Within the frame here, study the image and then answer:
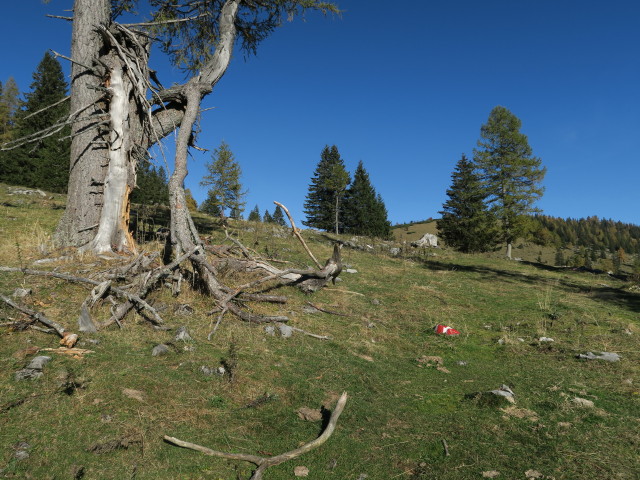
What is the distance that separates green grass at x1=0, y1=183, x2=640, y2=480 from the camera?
2852 mm

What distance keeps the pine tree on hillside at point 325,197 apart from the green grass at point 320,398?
41.3 m

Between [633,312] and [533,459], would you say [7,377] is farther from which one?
[633,312]

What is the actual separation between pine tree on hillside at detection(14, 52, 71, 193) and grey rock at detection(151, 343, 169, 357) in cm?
2432

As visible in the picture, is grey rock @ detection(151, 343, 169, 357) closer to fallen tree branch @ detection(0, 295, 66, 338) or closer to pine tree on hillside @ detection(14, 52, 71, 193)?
fallen tree branch @ detection(0, 295, 66, 338)

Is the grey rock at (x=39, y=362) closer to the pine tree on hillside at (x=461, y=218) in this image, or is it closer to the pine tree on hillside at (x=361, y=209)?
the pine tree on hillside at (x=461, y=218)

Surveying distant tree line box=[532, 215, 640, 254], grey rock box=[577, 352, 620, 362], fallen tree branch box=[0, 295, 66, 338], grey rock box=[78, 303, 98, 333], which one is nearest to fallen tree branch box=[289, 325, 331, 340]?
grey rock box=[78, 303, 98, 333]

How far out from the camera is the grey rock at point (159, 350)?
14.2 feet

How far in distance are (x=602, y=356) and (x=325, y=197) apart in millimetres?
47215

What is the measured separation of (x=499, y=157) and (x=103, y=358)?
99.4 feet

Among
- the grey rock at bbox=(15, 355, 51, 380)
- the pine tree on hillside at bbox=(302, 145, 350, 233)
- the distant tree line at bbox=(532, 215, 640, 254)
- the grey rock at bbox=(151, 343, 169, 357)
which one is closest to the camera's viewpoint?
the grey rock at bbox=(15, 355, 51, 380)

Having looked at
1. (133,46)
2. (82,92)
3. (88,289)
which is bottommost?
(88,289)

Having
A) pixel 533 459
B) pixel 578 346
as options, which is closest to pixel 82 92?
pixel 533 459

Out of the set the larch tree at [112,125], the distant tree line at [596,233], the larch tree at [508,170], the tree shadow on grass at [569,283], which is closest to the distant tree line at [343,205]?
the larch tree at [508,170]

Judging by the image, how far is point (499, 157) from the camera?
1108 inches
